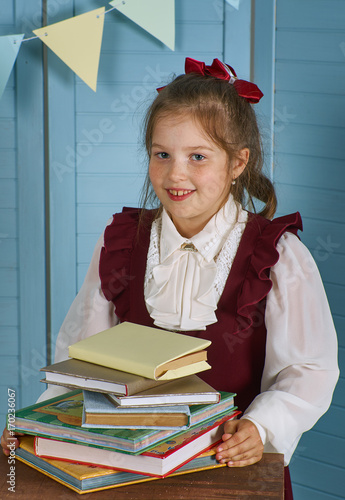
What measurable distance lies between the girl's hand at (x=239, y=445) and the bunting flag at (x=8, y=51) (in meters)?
1.31

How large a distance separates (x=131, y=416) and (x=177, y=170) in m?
0.57

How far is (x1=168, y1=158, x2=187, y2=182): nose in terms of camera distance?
1.33m

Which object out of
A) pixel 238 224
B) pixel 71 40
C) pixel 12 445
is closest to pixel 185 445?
pixel 12 445

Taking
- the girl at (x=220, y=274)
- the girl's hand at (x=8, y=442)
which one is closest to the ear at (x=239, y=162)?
the girl at (x=220, y=274)

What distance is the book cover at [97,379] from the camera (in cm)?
91

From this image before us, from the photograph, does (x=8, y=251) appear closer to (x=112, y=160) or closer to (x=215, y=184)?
(x=112, y=160)

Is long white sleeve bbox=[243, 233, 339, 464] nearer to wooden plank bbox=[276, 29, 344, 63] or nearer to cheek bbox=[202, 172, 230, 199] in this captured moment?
cheek bbox=[202, 172, 230, 199]

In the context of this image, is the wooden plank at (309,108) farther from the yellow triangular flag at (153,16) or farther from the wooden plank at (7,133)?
the wooden plank at (7,133)

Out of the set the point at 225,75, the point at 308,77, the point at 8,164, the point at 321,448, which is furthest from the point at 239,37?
the point at 321,448

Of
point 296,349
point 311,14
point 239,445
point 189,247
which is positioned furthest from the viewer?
point 311,14

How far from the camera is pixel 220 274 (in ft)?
4.50

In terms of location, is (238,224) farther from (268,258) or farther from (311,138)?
(311,138)

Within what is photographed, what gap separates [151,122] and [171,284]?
1.22ft

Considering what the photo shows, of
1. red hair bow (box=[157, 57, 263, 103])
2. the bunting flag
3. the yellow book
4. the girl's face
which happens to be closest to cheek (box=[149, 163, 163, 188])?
the girl's face
